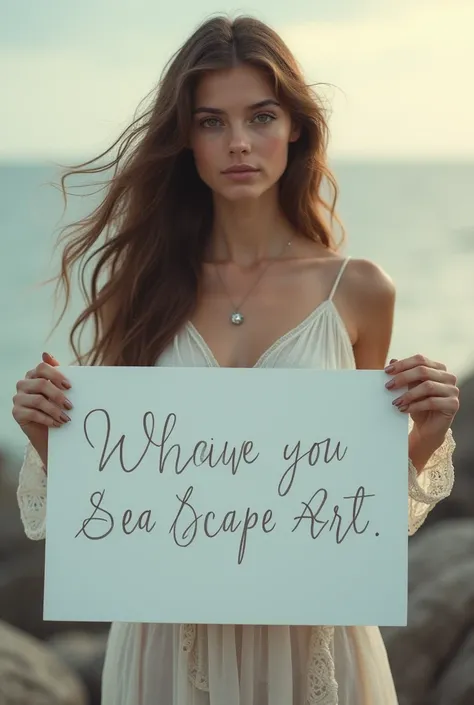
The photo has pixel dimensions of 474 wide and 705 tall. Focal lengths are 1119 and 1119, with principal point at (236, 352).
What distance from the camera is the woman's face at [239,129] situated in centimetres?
194

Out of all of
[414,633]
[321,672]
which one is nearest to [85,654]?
[414,633]

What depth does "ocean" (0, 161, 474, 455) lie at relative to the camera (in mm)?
4355

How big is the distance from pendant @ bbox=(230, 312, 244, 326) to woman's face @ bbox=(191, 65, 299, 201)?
22 cm

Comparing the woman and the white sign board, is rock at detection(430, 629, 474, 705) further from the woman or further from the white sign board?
the white sign board

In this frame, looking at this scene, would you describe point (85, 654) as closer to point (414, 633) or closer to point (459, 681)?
point (414, 633)

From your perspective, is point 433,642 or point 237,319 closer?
point 237,319

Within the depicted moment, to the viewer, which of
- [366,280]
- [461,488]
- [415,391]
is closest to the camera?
[415,391]

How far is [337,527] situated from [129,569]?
1.09 feet

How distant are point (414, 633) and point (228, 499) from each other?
1.69 meters

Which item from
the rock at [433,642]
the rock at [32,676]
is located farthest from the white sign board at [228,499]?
the rock at [433,642]

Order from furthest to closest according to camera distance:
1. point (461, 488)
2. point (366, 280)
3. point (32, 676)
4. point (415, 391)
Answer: point (461, 488), point (32, 676), point (366, 280), point (415, 391)

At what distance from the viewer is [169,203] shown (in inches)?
85.7

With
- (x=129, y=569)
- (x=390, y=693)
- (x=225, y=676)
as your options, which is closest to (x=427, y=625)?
(x=390, y=693)

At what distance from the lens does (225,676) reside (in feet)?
6.15
